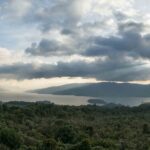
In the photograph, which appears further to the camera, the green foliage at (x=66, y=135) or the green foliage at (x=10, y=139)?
the green foliage at (x=66, y=135)

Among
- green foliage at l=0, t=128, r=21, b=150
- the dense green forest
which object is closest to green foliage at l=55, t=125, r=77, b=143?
the dense green forest

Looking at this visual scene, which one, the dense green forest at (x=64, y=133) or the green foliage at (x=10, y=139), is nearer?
the dense green forest at (x=64, y=133)

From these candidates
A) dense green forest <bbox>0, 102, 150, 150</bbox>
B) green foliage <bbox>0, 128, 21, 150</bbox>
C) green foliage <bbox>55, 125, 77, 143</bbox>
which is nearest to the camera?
dense green forest <bbox>0, 102, 150, 150</bbox>

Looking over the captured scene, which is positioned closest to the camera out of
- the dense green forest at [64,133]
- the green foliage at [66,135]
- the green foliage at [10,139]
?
the dense green forest at [64,133]

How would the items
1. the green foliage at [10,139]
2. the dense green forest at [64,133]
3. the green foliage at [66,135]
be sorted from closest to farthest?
the dense green forest at [64,133] < the green foliage at [10,139] < the green foliage at [66,135]

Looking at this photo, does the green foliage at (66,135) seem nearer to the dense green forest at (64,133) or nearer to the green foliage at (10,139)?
the dense green forest at (64,133)

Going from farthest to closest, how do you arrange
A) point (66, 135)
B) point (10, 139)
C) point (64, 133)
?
point (64, 133)
point (66, 135)
point (10, 139)

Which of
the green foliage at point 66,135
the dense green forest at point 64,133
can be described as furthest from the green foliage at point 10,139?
the green foliage at point 66,135

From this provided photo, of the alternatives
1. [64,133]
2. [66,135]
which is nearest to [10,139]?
[66,135]

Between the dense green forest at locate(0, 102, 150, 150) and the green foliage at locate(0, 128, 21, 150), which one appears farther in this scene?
the green foliage at locate(0, 128, 21, 150)

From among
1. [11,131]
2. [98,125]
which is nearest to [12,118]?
[98,125]

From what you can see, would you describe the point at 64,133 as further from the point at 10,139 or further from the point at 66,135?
the point at 10,139

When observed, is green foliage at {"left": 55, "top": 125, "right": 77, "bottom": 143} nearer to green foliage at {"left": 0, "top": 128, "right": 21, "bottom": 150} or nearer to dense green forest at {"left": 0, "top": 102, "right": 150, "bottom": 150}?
dense green forest at {"left": 0, "top": 102, "right": 150, "bottom": 150}

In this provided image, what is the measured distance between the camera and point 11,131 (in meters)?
91.8
